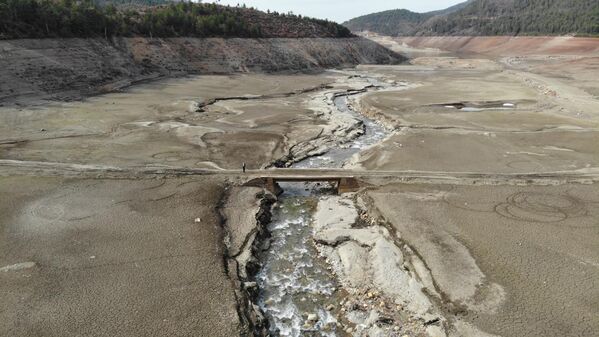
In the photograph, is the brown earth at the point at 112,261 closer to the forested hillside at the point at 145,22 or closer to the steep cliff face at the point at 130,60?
the steep cliff face at the point at 130,60

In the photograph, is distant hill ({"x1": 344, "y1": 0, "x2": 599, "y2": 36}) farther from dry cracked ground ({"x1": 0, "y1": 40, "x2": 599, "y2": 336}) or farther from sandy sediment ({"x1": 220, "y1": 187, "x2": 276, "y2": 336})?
sandy sediment ({"x1": 220, "y1": 187, "x2": 276, "y2": 336})

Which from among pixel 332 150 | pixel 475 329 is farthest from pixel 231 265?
pixel 332 150

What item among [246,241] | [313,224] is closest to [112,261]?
[246,241]

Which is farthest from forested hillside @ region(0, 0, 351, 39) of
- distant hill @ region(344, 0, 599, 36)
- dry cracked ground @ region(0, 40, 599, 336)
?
distant hill @ region(344, 0, 599, 36)

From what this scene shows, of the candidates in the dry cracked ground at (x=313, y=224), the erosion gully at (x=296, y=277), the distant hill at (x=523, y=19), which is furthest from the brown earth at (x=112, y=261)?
the distant hill at (x=523, y=19)

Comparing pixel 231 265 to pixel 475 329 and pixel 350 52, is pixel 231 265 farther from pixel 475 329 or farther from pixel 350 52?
pixel 350 52

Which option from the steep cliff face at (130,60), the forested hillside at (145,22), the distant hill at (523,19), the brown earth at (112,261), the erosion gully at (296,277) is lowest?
the erosion gully at (296,277)
